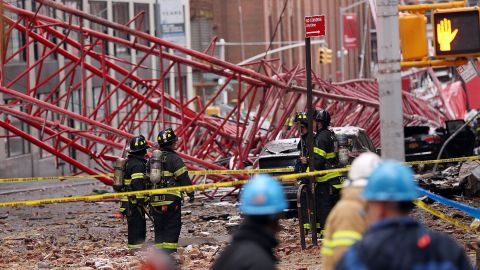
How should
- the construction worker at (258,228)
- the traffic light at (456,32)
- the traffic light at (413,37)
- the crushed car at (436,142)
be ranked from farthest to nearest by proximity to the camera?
the crushed car at (436,142), the traffic light at (456,32), the traffic light at (413,37), the construction worker at (258,228)

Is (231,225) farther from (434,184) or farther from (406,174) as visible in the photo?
(406,174)

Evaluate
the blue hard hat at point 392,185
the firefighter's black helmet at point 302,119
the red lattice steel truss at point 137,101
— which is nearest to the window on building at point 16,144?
the red lattice steel truss at point 137,101

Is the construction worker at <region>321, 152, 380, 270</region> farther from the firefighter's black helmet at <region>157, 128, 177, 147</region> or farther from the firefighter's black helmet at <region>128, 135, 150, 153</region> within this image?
the firefighter's black helmet at <region>128, 135, 150, 153</region>

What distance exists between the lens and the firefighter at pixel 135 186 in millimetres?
14219

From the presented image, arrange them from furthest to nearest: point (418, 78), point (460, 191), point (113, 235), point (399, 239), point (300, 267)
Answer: point (418, 78) → point (460, 191) → point (113, 235) → point (300, 267) → point (399, 239)

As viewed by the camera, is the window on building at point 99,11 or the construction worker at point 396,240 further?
the window on building at point 99,11

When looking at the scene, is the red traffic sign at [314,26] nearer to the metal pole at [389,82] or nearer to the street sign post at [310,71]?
the street sign post at [310,71]

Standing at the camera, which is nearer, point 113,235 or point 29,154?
point 113,235

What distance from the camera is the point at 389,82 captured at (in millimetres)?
10234

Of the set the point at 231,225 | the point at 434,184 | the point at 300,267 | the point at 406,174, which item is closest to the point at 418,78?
the point at 434,184

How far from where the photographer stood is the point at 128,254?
49.4ft

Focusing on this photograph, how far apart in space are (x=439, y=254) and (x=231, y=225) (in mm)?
13248

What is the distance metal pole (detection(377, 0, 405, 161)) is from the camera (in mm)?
10070

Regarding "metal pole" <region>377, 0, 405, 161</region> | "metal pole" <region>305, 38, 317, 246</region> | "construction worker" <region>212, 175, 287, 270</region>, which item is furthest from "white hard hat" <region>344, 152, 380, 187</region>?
"metal pole" <region>305, 38, 317, 246</region>
